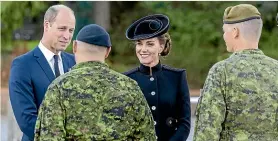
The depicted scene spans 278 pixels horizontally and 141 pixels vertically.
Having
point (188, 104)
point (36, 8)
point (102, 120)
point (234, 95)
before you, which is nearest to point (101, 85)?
point (102, 120)

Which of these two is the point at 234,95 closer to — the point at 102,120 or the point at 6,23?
the point at 102,120

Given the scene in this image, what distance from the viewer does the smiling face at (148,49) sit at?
14.4 feet

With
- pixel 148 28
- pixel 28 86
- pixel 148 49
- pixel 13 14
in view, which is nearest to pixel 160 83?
pixel 148 49

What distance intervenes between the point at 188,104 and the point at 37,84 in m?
1.00

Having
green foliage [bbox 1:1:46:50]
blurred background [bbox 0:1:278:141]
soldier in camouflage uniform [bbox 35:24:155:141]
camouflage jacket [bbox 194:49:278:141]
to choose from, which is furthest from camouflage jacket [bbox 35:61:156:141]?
green foliage [bbox 1:1:46:50]

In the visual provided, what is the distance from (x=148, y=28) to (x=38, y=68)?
0.77m

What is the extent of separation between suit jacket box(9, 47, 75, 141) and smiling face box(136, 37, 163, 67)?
600mm

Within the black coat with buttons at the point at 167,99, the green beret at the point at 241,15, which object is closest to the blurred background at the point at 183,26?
the black coat with buttons at the point at 167,99

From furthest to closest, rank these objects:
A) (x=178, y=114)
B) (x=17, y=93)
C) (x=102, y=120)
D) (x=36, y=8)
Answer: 1. (x=36, y=8)
2. (x=178, y=114)
3. (x=17, y=93)
4. (x=102, y=120)

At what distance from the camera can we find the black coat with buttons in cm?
443

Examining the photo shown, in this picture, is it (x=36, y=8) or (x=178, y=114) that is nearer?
(x=178, y=114)

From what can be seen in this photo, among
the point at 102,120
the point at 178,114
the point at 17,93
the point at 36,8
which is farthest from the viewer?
the point at 36,8

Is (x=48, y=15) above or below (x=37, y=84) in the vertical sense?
above

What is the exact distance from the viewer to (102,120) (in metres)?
3.58
